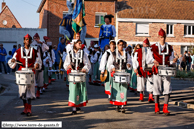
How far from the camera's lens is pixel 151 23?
145 ft

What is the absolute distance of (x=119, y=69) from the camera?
10039 millimetres

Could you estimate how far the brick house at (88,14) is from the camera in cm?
4325

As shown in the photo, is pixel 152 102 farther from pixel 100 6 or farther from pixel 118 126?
pixel 100 6

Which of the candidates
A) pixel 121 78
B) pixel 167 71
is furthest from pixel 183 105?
pixel 121 78

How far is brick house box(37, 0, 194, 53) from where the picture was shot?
142 feet

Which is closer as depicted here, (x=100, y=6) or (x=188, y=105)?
(x=188, y=105)

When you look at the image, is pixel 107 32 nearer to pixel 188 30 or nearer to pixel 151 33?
pixel 151 33

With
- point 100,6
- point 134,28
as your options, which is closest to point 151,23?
point 134,28

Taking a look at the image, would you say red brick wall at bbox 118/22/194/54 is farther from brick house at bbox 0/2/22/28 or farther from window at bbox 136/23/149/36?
brick house at bbox 0/2/22/28

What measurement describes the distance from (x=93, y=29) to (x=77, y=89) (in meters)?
34.9

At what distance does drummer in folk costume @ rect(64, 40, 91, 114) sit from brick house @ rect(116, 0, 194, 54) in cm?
3389

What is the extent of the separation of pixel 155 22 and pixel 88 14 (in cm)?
914

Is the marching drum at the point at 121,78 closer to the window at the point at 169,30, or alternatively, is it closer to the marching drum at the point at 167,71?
the marching drum at the point at 167,71

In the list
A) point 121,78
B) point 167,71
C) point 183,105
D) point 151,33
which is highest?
point 151,33
